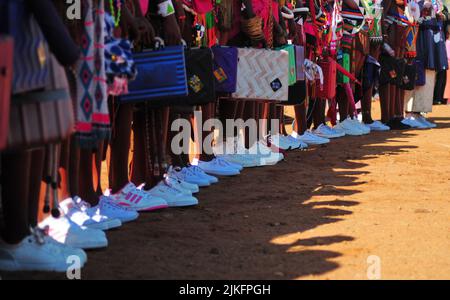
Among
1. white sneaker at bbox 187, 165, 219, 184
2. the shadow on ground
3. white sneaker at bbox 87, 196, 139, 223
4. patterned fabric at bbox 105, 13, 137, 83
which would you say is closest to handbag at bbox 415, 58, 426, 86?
the shadow on ground

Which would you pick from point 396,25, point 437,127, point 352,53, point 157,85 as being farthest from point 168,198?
point 437,127

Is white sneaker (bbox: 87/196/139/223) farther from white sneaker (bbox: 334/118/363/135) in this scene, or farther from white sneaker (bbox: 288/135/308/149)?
white sneaker (bbox: 334/118/363/135)

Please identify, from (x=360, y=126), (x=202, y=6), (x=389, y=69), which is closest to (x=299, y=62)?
(x=202, y=6)

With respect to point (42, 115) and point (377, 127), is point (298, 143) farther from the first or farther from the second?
point (42, 115)

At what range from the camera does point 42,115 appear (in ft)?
12.2

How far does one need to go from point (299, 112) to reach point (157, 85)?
535cm

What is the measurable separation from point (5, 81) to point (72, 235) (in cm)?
169

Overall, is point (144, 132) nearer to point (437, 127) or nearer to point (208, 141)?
point (208, 141)

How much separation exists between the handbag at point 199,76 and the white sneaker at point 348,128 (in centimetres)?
593

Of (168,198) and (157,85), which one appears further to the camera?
(168,198)

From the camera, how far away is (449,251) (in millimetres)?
5148

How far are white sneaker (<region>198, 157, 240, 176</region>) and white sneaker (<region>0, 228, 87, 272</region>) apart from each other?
3.55m

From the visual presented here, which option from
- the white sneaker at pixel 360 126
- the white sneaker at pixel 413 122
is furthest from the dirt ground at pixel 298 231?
the white sneaker at pixel 413 122

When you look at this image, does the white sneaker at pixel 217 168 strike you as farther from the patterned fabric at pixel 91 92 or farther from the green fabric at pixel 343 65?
the green fabric at pixel 343 65
